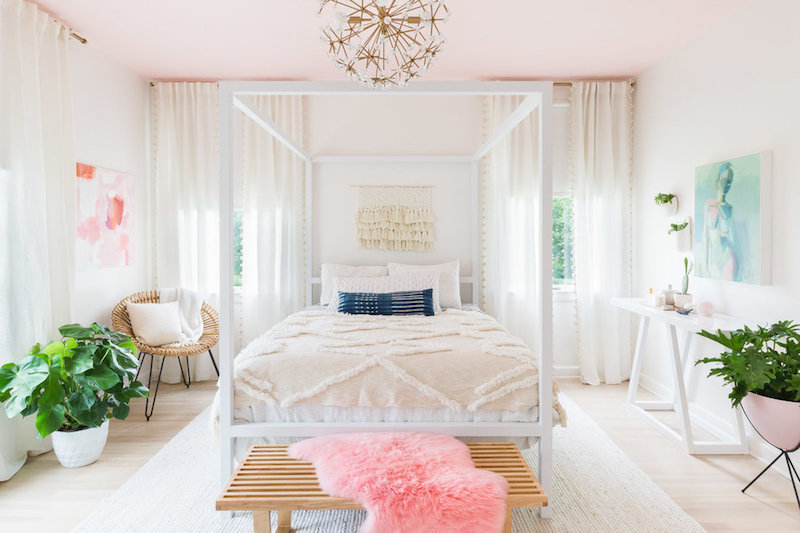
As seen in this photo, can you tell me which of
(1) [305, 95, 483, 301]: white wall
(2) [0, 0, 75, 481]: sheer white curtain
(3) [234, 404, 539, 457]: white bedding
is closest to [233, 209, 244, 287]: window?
(1) [305, 95, 483, 301]: white wall

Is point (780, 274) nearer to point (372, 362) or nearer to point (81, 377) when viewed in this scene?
point (372, 362)

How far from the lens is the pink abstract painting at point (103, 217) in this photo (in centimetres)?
360

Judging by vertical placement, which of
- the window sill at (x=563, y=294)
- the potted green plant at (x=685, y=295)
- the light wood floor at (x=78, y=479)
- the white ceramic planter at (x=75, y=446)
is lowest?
the light wood floor at (x=78, y=479)

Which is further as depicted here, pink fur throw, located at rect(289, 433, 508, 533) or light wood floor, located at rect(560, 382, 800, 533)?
light wood floor, located at rect(560, 382, 800, 533)

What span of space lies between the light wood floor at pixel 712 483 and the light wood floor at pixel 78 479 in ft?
9.26

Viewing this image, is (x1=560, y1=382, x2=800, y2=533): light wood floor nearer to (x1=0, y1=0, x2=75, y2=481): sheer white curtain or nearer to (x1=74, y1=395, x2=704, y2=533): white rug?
(x1=74, y1=395, x2=704, y2=533): white rug

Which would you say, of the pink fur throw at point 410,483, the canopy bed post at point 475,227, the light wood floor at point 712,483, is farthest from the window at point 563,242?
the pink fur throw at point 410,483

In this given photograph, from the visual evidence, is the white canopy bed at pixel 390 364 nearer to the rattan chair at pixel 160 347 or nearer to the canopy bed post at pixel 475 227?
the rattan chair at pixel 160 347

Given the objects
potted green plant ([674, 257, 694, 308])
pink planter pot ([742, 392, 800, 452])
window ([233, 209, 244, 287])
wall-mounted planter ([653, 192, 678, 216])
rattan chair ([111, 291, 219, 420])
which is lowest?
pink planter pot ([742, 392, 800, 452])

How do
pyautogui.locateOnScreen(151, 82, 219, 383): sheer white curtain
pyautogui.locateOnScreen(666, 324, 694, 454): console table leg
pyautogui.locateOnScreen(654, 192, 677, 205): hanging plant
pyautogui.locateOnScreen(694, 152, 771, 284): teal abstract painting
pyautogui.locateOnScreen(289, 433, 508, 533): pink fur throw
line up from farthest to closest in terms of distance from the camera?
pyautogui.locateOnScreen(151, 82, 219, 383): sheer white curtain < pyautogui.locateOnScreen(654, 192, 677, 205): hanging plant < pyautogui.locateOnScreen(666, 324, 694, 454): console table leg < pyautogui.locateOnScreen(694, 152, 771, 284): teal abstract painting < pyautogui.locateOnScreen(289, 433, 508, 533): pink fur throw

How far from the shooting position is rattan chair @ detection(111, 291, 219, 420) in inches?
144

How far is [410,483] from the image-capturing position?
1.87m

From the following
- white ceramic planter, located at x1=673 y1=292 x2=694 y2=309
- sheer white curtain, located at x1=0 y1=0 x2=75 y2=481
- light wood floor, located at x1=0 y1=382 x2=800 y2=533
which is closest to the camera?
light wood floor, located at x1=0 y1=382 x2=800 y2=533

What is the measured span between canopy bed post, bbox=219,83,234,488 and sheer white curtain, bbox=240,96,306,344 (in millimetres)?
2188
